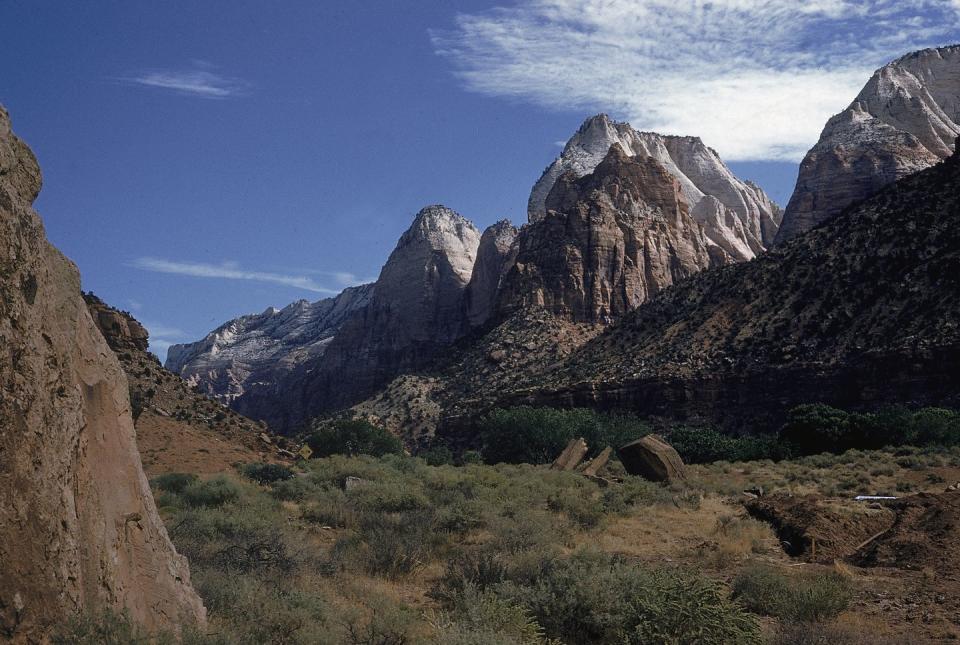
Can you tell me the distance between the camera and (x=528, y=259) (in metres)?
104

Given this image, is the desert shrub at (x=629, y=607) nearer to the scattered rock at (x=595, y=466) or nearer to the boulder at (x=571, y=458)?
the scattered rock at (x=595, y=466)

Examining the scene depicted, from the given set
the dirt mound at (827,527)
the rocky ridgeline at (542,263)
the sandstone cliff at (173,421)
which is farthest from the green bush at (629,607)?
the rocky ridgeline at (542,263)

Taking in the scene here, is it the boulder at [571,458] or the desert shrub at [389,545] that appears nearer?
the desert shrub at [389,545]

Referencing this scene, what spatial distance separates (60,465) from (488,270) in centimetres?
13020

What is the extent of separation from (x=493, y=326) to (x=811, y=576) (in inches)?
3430

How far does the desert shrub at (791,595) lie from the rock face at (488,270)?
116 metres

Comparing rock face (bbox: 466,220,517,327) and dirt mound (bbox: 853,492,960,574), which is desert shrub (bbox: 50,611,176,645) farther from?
rock face (bbox: 466,220,517,327)

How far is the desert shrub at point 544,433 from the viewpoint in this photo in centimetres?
4888

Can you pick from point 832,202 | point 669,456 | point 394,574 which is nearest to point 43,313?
point 394,574

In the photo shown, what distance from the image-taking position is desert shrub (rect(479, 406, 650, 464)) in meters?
48.9

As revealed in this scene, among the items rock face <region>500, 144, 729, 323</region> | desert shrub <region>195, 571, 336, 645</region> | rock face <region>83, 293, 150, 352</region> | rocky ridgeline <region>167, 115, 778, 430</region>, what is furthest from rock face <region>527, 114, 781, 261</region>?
desert shrub <region>195, 571, 336, 645</region>

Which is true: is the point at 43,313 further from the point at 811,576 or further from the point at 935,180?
the point at 935,180

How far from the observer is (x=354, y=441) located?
55219mm

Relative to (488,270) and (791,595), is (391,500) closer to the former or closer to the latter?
(791,595)
